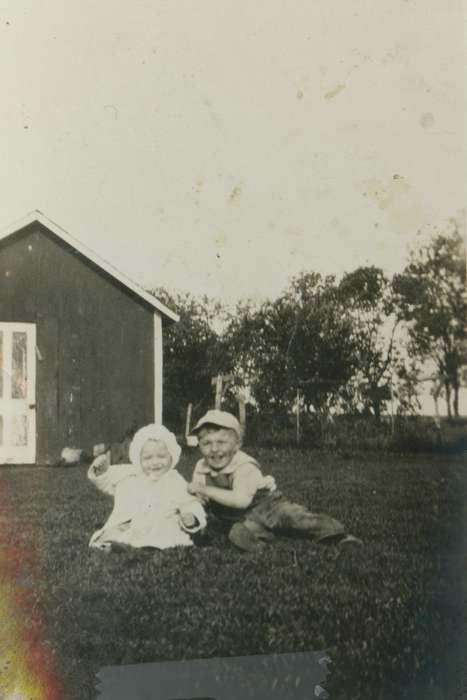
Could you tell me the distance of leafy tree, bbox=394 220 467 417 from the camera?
3.95 metres

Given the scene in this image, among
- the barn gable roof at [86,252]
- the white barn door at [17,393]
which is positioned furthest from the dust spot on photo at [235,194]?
the white barn door at [17,393]

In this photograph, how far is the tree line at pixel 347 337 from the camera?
381 centimetres

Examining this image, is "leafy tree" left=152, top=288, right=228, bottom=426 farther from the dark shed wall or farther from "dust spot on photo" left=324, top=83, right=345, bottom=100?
"dust spot on photo" left=324, top=83, right=345, bottom=100

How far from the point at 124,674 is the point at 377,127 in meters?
2.73

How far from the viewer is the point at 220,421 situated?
3.76 meters

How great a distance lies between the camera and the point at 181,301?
3789 mm

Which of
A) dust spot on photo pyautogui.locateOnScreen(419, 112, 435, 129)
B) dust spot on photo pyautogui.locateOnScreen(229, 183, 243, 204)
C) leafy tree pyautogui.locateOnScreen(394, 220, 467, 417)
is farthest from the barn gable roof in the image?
dust spot on photo pyautogui.locateOnScreen(419, 112, 435, 129)

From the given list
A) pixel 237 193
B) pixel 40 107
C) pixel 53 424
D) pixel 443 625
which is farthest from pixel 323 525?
pixel 40 107

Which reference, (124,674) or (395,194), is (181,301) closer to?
(395,194)

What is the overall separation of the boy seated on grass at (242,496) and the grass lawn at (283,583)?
0.06 meters

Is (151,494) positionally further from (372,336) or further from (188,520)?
(372,336)

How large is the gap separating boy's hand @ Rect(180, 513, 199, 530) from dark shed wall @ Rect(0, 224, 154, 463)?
18.4 inches

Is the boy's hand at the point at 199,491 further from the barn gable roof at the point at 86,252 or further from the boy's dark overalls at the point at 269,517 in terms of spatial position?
the barn gable roof at the point at 86,252

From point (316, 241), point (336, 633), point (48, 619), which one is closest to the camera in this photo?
point (48, 619)
